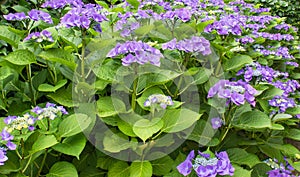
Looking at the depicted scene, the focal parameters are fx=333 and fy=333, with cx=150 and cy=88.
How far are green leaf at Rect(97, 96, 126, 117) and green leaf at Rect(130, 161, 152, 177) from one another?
0.85 feet

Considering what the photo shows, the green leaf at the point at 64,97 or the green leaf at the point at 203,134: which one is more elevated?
the green leaf at the point at 64,97

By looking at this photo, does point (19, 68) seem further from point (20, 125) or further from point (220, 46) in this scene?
point (220, 46)

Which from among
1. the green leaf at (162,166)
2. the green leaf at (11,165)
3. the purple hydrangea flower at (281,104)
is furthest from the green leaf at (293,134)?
the green leaf at (11,165)

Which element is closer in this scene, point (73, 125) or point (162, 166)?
point (73, 125)

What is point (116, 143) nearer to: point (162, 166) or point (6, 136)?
point (162, 166)

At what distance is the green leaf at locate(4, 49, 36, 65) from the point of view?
1.58 metres

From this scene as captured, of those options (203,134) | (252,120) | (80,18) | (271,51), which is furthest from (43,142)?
(271,51)

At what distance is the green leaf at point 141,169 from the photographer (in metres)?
1.50

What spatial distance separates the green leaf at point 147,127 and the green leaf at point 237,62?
32.6 inches

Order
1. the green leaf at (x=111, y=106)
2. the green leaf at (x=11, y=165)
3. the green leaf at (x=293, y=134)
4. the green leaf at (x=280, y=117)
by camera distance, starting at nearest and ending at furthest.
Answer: the green leaf at (x=11, y=165) → the green leaf at (x=111, y=106) → the green leaf at (x=280, y=117) → the green leaf at (x=293, y=134)

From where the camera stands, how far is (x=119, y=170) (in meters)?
1.61

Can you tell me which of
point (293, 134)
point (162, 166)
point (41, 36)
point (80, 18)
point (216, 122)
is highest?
point (80, 18)

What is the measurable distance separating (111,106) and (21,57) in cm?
50

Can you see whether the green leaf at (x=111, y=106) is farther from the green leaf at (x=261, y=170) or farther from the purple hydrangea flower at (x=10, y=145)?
the green leaf at (x=261, y=170)
